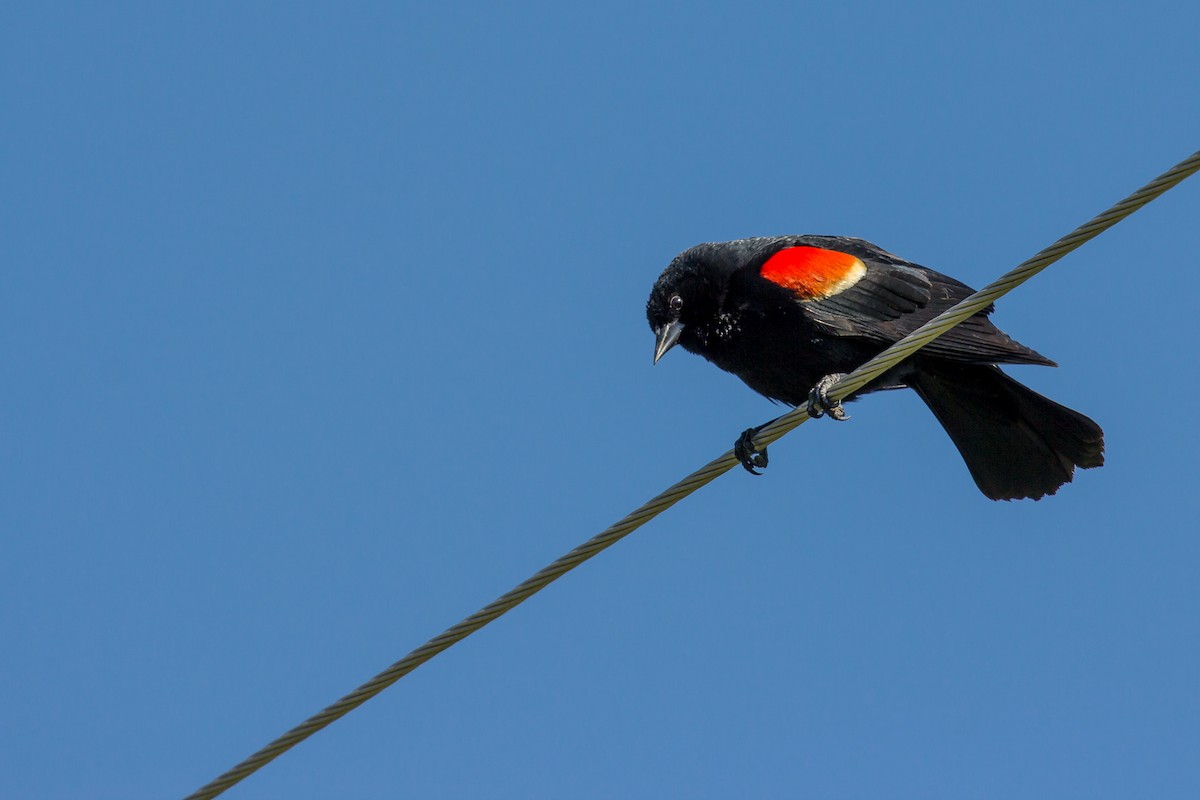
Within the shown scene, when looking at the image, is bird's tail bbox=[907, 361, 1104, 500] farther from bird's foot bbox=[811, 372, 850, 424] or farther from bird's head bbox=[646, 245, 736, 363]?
bird's head bbox=[646, 245, 736, 363]

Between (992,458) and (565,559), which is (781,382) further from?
(565,559)

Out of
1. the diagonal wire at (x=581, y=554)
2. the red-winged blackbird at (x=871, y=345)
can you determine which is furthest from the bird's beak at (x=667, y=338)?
the diagonal wire at (x=581, y=554)

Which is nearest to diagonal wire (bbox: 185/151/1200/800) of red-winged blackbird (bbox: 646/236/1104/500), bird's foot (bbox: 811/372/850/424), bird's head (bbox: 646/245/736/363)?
bird's foot (bbox: 811/372/850/424)

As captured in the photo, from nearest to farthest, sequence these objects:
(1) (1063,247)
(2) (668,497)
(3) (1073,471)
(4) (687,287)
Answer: (1) (1063,247) → (2) (668,497) → (3) (1073,471) → (4) (687,287)

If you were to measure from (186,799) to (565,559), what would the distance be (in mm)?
1283

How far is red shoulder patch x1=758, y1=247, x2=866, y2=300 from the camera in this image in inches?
225

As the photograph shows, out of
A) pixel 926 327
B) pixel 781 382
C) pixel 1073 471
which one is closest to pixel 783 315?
pixel 781 382

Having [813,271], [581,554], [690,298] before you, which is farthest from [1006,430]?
[581,554]

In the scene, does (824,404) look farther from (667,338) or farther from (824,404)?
(667,338)

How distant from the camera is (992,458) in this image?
5875mm

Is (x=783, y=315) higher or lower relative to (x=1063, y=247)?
higher

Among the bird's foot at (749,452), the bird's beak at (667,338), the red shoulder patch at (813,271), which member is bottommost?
the bird's foot at (749,452)

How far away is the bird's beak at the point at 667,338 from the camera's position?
6254 mm

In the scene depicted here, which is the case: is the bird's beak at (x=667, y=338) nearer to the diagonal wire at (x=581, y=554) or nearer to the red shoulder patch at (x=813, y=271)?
the red shoulder patch at (x=813, y=271)
